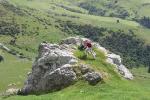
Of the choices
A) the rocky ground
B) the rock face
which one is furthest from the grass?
the rock face

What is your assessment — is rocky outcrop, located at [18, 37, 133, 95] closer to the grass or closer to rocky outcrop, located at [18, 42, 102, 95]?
rocky outcrop, located at [18, 42, 102, 95]

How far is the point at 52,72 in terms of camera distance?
62.9 m

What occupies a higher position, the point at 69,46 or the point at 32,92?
the point at 69,46

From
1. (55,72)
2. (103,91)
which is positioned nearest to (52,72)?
(55,72)

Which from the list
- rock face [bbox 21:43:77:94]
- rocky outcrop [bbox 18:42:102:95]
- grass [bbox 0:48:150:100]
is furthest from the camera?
rock face [bbox 21:43:77:94]

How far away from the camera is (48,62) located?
6662 cm

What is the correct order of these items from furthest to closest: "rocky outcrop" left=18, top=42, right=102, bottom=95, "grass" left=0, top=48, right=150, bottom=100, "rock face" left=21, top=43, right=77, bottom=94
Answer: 1. "rock face" left=21, top=43, right=77, bottom=94
2. "rocky outcrop" left=18, top=42, right=102, bottom=95
3. "grass" left=0, top=48, right=150, bottom=100

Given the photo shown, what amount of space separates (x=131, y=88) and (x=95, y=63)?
10316mm

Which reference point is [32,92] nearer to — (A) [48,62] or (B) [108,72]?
(A) [48,62]

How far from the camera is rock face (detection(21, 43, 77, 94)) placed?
61.3 metres

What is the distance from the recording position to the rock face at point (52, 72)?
61.3 metres

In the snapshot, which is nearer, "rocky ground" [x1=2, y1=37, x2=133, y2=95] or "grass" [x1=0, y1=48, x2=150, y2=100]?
"grass" [x1=0, y1=48, x2=150, y2=100]

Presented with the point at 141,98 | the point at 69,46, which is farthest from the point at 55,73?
the point at 141,98

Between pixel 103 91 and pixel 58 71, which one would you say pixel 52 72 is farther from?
pixel 103 91
